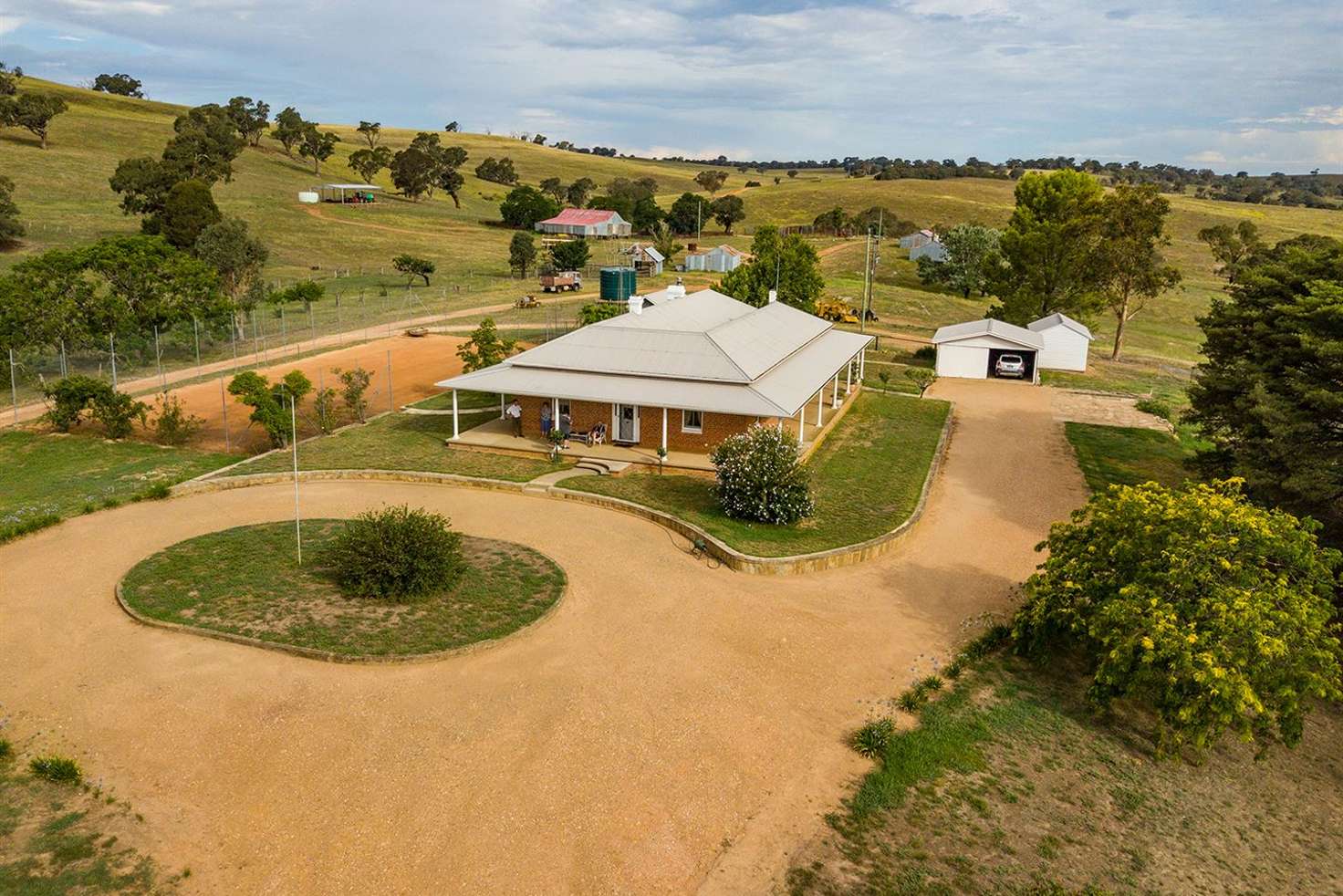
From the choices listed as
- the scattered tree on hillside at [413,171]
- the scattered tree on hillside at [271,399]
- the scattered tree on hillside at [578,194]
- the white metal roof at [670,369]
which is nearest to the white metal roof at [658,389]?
the white metal roof at [670,369]

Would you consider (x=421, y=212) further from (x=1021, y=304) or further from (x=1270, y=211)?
(x=1270, y=211)

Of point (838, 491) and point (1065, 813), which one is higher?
point (838, 491)

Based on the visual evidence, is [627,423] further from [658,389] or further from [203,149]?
[203,149]

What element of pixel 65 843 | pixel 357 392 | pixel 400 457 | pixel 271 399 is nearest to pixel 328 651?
pixel 65 843

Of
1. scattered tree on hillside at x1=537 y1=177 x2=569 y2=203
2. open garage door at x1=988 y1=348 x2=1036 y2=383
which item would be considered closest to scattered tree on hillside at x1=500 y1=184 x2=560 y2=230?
scattered tree on hillside at x1=537 y1=177 x2=569 y2=203

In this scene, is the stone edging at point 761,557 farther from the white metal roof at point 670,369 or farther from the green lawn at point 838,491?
the white metal roof at point 670,369

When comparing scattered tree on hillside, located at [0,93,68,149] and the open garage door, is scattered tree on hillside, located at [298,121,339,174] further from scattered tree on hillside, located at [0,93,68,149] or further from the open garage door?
the open garage door
